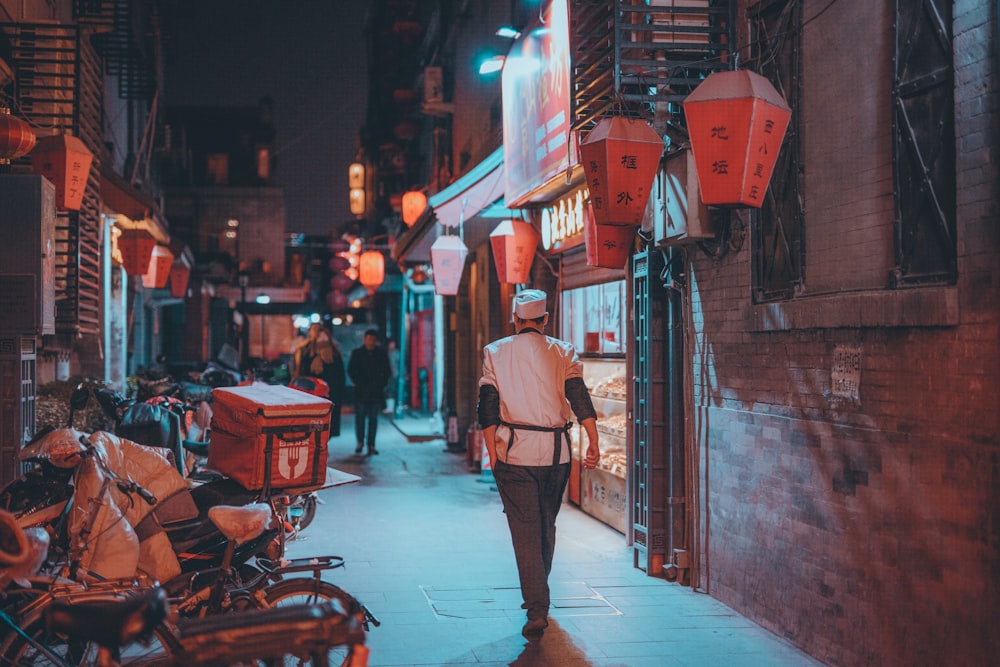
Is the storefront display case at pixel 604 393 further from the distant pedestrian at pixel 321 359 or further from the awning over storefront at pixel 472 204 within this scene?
the distant pedestrian at pixel 321 359

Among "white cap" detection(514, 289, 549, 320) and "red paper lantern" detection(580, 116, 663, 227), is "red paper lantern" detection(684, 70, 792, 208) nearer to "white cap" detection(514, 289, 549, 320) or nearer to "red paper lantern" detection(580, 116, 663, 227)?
"red paper lantern" detection(580, 116, 663, 227)

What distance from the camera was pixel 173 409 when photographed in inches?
415

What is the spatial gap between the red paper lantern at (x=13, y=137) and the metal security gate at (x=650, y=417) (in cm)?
652

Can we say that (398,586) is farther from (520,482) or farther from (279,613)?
(279,613)

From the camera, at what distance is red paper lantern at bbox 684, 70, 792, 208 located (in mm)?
6520

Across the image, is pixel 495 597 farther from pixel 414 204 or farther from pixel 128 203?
pixel 414 204

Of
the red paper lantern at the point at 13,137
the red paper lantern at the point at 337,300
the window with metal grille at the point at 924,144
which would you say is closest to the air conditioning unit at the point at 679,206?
the window with metal grille at the point at 924,144

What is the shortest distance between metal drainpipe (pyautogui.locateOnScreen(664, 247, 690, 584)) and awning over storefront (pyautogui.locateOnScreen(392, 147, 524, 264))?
205 inches

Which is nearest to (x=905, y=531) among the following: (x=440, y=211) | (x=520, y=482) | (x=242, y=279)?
(x=520, y=482)

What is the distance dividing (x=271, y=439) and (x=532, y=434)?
2.10m

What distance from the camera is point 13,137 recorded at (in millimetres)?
9820

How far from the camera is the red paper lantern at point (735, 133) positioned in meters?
6.52

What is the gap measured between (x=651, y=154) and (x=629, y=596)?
3.89 meters

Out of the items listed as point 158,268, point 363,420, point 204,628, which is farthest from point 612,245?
point 158,268
